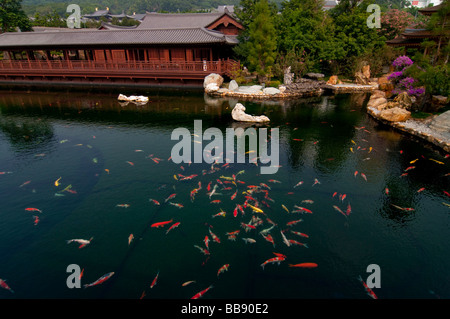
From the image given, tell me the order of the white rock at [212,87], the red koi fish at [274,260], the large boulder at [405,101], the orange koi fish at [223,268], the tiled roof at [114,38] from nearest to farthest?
the orange koi fish at [223,268] → the red koi fish at [274,260] → the large boulder at [405,101] → the white rock at [212,87] → the tiled roof at [114,38]

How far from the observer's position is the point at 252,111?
2569 cm

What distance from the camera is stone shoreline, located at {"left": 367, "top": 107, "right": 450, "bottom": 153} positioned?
1648 centimetres

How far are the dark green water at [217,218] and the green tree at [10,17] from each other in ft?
143

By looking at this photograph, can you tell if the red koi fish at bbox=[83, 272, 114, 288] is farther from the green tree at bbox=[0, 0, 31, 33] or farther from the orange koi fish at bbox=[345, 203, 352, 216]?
the green tree at bbox=[0, 0, 31, 33]

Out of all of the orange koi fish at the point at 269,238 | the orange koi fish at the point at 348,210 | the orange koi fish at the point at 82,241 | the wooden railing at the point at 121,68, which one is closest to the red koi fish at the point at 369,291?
the orange koi fish at the point at 269,238

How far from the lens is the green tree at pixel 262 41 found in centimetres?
3222

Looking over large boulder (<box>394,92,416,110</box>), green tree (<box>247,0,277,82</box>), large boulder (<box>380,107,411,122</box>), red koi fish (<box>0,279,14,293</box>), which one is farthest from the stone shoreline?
red koi fish (<box>0,279,14,293</box>)

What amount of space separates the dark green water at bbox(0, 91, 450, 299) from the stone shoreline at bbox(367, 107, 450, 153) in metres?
0.71

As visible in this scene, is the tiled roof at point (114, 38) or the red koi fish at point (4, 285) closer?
the red koi fish at point (4, 285)

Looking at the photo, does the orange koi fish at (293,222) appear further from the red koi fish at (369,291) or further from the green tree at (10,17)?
the green tree at (10,17)

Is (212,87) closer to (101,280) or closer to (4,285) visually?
(101,280)

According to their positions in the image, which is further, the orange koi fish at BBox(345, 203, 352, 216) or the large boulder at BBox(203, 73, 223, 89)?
the large boulder at BBox(203, 73, 223, 89)
